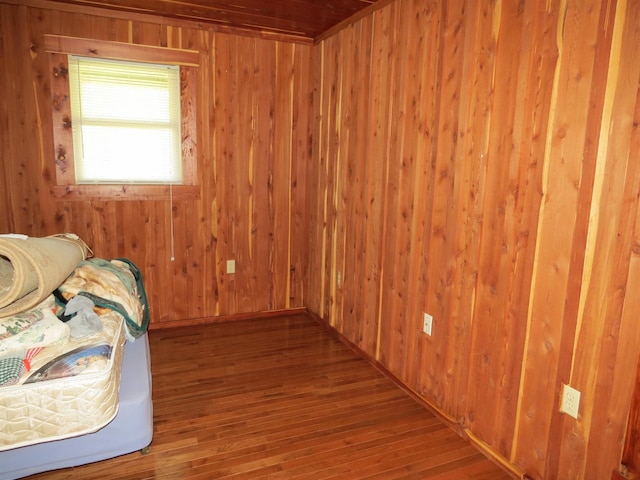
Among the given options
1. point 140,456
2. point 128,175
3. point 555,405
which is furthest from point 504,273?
point 128,175

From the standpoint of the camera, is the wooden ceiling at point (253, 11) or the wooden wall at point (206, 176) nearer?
the wooden ceiling at point (253, 11)

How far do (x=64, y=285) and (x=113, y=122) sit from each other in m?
1.61

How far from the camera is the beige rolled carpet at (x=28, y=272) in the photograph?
174 centimetres

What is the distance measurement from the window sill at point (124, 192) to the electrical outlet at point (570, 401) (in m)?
2.87

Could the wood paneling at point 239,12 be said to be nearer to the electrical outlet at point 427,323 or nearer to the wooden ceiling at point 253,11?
the wooden ceiling at point 253,11

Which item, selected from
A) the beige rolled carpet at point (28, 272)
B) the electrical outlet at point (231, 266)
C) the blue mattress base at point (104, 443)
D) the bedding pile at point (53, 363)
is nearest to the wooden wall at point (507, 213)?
the electrical outlet at point (231, 266)

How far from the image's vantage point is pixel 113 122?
3.28 m

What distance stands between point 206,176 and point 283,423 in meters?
2.09

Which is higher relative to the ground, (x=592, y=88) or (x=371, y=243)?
(x=592, y=88)

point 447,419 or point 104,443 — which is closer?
point 104,443

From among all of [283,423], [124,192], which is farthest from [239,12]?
[283,423]

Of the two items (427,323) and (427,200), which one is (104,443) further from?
(427,200)

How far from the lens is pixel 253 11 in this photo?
3098mm

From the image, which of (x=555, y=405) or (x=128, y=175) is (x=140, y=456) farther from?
(x=128, y=175)
